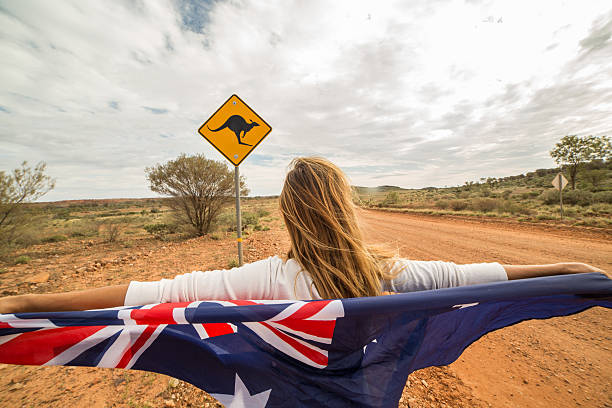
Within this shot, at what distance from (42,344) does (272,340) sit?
102cm

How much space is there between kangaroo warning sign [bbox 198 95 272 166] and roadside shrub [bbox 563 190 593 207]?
76.7 ft

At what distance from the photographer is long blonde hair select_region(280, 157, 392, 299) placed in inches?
47.4

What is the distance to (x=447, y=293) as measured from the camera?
1.00 m

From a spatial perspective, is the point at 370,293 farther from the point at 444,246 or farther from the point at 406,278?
the point at 444,246

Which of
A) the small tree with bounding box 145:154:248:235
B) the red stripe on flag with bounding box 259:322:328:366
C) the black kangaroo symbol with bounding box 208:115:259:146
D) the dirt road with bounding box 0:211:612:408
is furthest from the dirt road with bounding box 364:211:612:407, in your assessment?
the small tree with bounding box 145:154:248:235

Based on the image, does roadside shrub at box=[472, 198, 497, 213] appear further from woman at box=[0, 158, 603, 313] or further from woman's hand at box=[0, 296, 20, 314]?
woman's hand at box=[0, 296, 20, 314]

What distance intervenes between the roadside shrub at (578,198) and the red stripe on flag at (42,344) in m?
25.2

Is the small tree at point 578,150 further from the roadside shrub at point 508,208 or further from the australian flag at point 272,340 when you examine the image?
the australian flag at point 272,340

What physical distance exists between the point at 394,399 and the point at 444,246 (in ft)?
26.0

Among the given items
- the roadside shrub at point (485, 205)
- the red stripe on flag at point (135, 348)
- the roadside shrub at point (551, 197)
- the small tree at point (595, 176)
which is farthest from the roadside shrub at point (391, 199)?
the red stripe on flag at point (135, 348)

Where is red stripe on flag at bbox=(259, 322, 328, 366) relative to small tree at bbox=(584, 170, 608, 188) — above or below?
below

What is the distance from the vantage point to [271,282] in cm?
116

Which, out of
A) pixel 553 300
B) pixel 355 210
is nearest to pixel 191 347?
pixel 355 210

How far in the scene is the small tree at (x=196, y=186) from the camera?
1024cm
